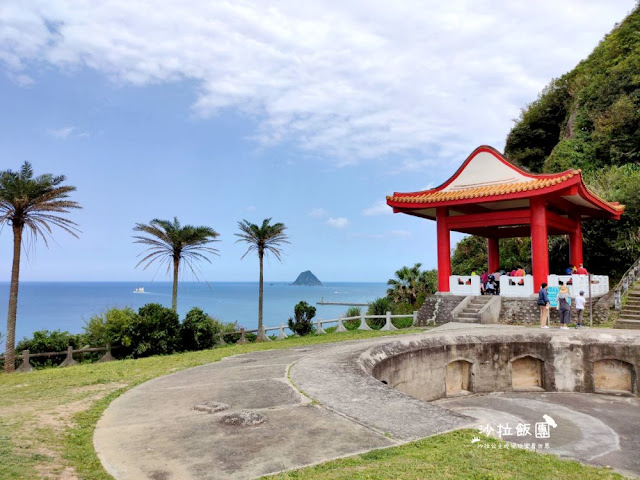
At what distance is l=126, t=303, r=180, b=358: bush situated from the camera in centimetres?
1867

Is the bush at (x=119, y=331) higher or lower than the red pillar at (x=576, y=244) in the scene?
lower

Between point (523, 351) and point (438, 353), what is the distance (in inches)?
121

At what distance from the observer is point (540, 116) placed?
44.0 metres

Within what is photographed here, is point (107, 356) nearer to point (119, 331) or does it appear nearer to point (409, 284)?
point (119, 331)

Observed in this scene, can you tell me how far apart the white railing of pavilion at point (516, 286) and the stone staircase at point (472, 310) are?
0.75 metres

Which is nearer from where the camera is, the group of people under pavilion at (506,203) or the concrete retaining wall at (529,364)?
the concrete retaining wall at (529,364)

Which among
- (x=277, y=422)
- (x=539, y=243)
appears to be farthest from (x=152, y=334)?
(x=539, y=243)

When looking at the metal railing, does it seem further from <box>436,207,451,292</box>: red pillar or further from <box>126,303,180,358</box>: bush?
<box>126,303,180,358</box>: bush

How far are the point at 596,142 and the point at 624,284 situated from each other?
19.1 m

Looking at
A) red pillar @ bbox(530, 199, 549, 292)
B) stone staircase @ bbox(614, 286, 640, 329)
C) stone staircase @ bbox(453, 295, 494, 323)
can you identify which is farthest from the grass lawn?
red pillar @ bbox(530, 199, 549, 292)

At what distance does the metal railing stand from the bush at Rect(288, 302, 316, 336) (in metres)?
13.8

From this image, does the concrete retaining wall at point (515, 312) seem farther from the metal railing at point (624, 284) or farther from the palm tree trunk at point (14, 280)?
the palm tree trunk at point (14, 280)

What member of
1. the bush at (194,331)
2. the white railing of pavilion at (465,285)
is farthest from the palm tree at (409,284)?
the bush at (194,331)

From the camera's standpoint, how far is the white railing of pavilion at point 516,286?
1997 centimetres
